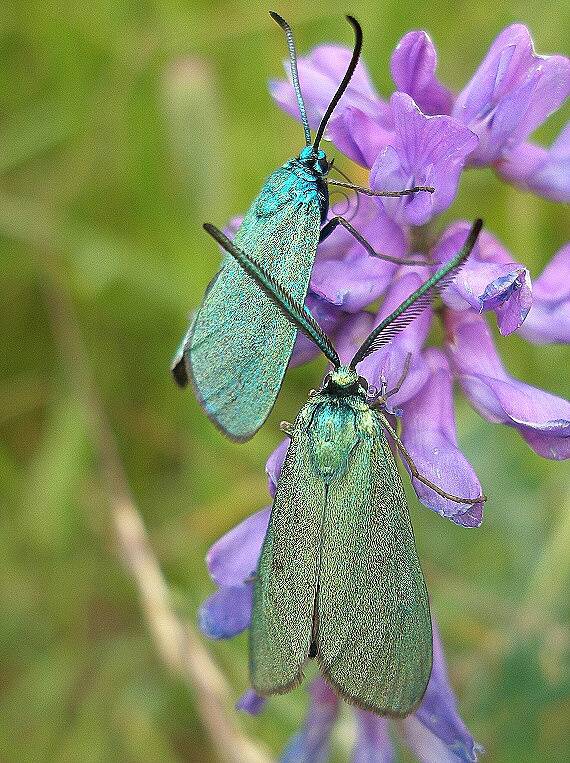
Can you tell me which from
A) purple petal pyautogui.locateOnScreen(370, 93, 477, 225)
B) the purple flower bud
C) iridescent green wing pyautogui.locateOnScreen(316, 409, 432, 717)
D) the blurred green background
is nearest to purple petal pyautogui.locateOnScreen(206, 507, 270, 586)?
the purple flower bud

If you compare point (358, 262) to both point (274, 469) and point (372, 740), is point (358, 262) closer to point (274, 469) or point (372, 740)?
point (274, 469)

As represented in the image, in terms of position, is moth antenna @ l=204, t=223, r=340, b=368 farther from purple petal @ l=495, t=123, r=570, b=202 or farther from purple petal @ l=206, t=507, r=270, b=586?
purple petal @ l=495, t=123, r=570, b=202

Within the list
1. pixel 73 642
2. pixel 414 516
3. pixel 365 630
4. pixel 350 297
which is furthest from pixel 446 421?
pixel 73 642

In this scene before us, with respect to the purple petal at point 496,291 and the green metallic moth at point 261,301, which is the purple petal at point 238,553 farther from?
the purple petal at point 496,291

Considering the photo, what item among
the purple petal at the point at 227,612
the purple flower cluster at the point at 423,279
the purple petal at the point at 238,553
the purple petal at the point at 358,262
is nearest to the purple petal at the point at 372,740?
the purple flower cluster at the point at 423,279

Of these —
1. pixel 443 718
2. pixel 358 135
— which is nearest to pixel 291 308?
pixel 358 135

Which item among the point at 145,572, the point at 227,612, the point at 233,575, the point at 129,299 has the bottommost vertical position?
the point at 145,572

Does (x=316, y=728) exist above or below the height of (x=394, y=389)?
below
